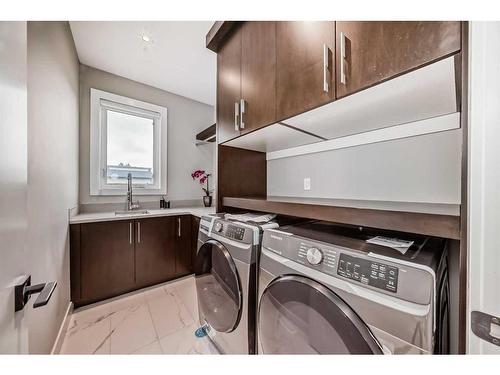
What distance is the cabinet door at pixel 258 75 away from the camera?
1.09 metres

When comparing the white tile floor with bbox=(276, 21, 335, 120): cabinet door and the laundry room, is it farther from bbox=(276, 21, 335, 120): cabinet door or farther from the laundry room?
bbox=(276, 21, 335, 120): cabinet door

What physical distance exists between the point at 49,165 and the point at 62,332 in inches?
49.8

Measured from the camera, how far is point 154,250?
2131 millimetres

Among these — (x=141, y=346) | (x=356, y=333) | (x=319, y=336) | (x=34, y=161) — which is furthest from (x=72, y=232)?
(x=356, y=333)

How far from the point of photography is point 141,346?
1.38 m

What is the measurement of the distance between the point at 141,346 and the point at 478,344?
1791 millimetres

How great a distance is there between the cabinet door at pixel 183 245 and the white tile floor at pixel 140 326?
28 centimetres

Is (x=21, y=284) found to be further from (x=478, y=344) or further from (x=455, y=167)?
(x=455, y=167)

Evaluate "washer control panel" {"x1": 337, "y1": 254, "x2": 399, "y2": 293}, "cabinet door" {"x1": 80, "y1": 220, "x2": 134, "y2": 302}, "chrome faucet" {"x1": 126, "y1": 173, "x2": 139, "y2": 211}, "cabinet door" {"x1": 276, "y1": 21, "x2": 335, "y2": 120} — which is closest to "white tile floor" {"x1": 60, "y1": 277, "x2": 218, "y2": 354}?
"cabinet door" {"x1": 80, "y1": 220, "x2": 134, "y2": 302}

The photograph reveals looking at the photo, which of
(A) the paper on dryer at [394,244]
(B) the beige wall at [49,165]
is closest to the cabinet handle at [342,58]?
(A) the paper on dryer at [394,244]

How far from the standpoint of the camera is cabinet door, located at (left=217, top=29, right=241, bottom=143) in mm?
1352

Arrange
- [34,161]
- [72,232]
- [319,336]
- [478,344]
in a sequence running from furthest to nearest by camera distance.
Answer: [72,232], [34,161], [319,336], [478,344]

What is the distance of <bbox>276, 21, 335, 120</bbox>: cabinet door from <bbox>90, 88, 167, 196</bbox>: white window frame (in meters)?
2.14

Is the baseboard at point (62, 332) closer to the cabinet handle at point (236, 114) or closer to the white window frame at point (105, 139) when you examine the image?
the white window frame at point (105, 139)
